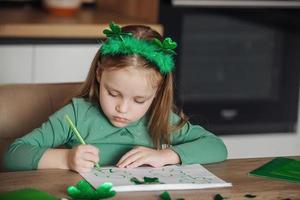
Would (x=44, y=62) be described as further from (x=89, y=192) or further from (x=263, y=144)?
(x=89, y=192)

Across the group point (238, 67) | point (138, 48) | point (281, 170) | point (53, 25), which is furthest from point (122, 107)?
point (238, 67)

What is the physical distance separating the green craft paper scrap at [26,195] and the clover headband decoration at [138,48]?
449 mm

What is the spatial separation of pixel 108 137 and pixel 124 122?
0.13 m

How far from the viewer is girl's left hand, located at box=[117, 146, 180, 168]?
1778mm

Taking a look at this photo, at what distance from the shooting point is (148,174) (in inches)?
68.2

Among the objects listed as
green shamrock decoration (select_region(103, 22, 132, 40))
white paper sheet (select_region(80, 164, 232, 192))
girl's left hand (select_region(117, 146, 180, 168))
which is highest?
green shamrock decoration (select_region(103, 22, 132, 40))

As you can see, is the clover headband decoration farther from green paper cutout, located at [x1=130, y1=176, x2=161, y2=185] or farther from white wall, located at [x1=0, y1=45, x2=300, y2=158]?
white wall, located at [x1=0, y1=45, x2=300, y2=158]

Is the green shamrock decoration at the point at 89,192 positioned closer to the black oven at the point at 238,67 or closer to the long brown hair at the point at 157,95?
the long brown hair at the point at 157,95

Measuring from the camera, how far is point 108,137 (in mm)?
1999

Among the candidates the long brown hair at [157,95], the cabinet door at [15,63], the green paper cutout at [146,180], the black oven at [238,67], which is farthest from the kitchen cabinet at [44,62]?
the green paper cutout at [146,180]

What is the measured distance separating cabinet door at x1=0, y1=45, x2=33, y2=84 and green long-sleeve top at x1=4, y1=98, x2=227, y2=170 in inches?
Result: 52.8

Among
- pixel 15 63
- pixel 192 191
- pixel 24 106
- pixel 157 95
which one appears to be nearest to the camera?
pixel 192 191

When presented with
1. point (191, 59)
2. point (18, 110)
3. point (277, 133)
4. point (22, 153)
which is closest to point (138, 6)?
point (191, 59)

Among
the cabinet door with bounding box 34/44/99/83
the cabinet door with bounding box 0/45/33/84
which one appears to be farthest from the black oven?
the cabinet door with bounding box 0/45/33/84
